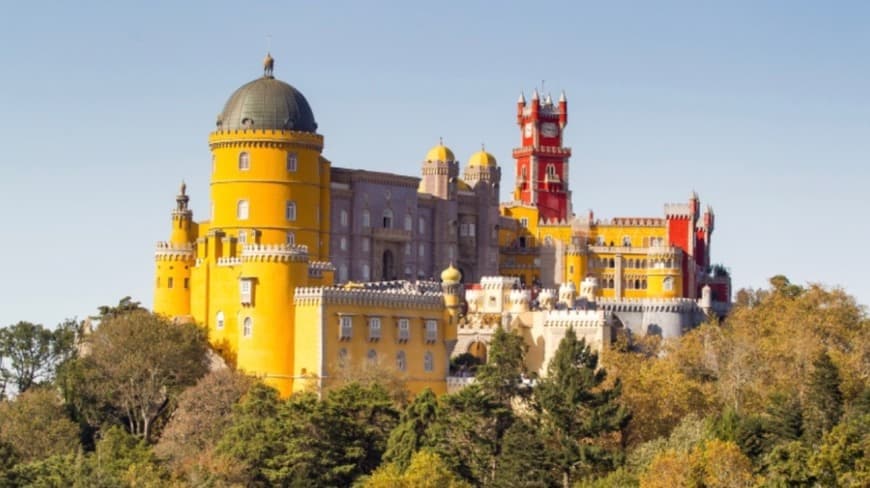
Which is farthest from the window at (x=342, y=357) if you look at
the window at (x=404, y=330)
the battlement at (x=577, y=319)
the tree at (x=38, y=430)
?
the battlement at (x=577, y=319)

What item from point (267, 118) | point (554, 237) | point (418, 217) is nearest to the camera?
point (267, 118)

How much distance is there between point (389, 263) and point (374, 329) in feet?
56.0

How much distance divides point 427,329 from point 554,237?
95.1ft

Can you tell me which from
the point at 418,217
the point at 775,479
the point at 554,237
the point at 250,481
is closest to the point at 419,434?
the point at 250,481

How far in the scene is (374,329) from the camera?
359 ft

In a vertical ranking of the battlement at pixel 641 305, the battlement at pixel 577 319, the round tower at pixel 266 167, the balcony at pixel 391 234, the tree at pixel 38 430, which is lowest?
the tree at pixel 38 430

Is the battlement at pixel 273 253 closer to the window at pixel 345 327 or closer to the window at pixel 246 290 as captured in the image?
the window at pixel 246 290

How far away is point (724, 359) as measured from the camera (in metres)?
113

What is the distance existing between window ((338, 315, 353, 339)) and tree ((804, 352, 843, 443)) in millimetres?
21534

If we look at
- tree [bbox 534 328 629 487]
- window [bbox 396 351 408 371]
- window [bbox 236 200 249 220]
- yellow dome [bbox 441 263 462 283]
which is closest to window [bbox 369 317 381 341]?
window [bbox 396 351 408 371]

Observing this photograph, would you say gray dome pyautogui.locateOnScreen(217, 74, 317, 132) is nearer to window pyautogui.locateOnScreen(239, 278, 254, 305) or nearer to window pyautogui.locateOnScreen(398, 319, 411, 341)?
window pyautogui.locateOnScreen(239, 278, 254, 305)

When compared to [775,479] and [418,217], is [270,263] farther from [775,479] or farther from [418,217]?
[775,479]

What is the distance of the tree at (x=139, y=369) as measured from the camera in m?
108

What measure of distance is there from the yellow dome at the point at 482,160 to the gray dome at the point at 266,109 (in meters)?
21.1
